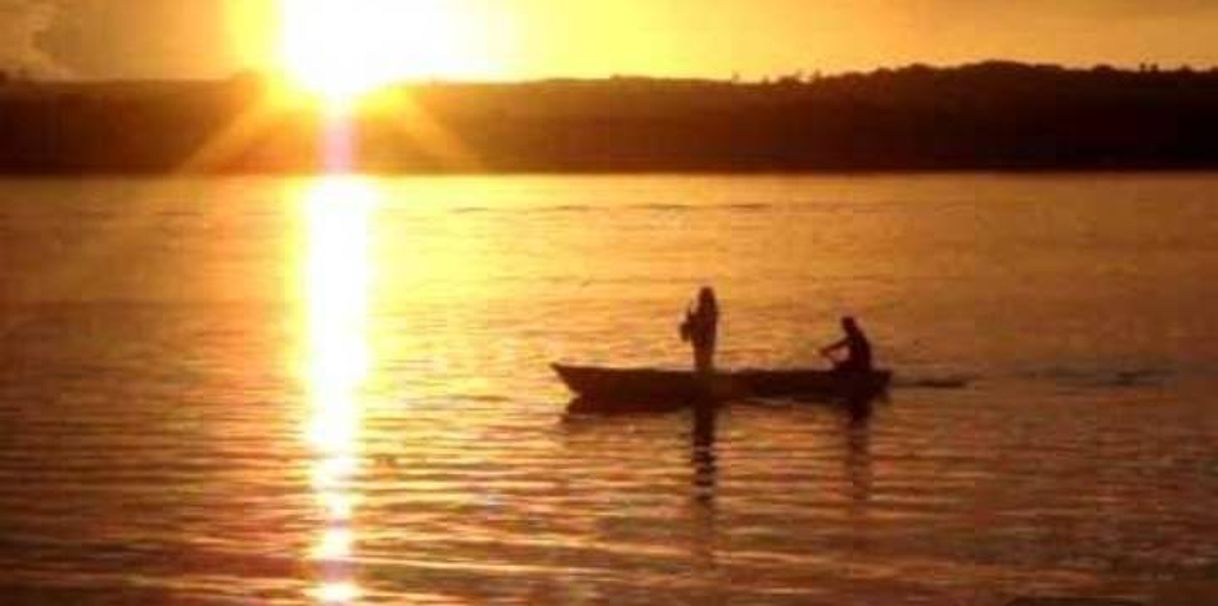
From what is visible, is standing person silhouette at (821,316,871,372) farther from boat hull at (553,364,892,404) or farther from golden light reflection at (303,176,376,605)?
golden light reflection at (303,176,376,605)

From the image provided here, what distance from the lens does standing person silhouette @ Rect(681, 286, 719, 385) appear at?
33.0m

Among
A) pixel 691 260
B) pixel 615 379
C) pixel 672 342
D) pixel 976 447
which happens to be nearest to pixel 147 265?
pixel 691 260

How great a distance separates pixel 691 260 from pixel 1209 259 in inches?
616

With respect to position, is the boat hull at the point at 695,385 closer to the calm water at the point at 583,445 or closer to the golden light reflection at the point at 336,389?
the calm water at the point at 583,445

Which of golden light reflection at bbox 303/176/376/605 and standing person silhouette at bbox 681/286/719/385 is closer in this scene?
golden light reflection at bbox 303/176/376/605

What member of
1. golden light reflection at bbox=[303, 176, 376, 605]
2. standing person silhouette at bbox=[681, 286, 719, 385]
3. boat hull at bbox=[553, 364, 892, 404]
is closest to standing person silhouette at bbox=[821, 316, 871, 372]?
boat hull at bbox=[553, 364, 892, 404]

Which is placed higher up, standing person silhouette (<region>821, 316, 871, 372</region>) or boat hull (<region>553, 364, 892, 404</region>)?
standing person silhouette (<region>821, 316, 871, 372</region>)

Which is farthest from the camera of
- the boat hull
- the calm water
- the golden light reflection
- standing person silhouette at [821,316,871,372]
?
standing person silhouette at [821,316,871,372]

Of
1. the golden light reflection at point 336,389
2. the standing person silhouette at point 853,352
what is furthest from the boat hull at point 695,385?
the golden light reflection at point 336,389

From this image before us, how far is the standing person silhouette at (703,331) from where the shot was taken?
3303 centimetres

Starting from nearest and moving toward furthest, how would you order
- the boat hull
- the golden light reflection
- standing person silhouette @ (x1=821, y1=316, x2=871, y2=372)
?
the golden light reflection → the boat hull → standing person silhouette @ (x1=821, y1=316, x2=871, y2=372)

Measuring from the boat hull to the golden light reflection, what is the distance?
9.73ft

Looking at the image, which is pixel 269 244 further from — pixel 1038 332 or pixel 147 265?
pixel 1038 332

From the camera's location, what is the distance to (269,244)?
10462 centimetres
